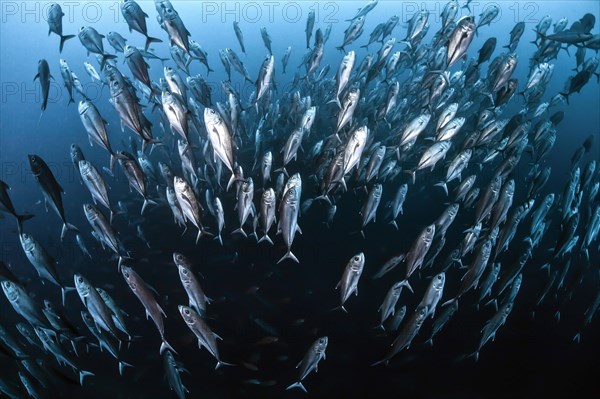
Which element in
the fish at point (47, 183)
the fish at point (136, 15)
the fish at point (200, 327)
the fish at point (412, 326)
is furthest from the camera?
the fish at point (136, 15)

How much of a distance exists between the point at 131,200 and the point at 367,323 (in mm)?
4254

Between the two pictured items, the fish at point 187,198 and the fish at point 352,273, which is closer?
the fish at point 187,198

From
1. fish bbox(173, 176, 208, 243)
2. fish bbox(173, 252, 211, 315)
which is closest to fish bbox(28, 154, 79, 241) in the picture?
fish bbox(173, 176, 208, 243)

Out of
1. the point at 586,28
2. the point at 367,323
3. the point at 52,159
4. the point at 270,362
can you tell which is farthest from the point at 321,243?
the point at 52,159

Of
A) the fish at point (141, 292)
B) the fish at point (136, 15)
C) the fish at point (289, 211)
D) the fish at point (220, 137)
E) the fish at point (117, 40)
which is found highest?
the fish at point (117, 40)

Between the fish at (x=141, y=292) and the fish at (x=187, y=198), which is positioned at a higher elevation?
the fish at (x=187, y=198)

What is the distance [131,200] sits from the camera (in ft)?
20.6

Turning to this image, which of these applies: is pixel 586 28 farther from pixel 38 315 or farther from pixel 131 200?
pixel 131 200

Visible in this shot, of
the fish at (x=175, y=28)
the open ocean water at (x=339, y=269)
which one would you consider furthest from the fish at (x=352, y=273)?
the fish at (x=175, y=28)

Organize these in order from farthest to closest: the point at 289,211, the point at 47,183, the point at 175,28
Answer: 1. the point at 175,28
2. the point at 289,211
3. the point at 47,183

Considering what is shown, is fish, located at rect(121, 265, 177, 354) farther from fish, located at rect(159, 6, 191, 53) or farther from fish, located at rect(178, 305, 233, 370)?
fish, located at rect(159, 6, 191, 53)

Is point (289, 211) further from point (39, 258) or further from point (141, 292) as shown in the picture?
point (39, 258)

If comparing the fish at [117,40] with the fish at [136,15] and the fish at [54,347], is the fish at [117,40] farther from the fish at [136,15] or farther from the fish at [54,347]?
the fish at [54,347]

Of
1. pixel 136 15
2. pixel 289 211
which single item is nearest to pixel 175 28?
pixel 136 15
